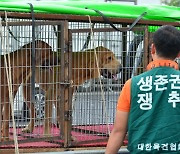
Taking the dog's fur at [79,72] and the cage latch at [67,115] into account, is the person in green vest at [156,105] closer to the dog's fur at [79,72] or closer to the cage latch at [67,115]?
the cage latch at [67,115]

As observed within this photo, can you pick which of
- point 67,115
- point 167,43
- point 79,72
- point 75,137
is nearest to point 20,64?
point 79,72

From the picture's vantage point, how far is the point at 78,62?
6.11 meters

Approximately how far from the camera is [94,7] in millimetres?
6074

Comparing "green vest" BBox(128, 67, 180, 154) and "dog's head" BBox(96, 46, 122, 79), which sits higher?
"green vest" BBox(128, 67, 180, 154)

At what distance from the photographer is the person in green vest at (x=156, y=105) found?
117 inches

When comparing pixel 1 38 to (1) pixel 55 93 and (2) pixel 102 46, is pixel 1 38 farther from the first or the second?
(2) pixel 102 46

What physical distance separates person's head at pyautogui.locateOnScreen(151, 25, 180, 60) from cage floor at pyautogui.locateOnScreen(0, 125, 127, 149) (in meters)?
2.94

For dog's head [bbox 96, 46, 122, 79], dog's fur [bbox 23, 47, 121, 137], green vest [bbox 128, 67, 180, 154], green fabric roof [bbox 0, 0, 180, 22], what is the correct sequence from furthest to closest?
dog's head [bbox 96, 46, 122, 79], dog's fur [bbox 23, 47, 121, 137], green fabric roof [bbox 0, 0, 180, 22], green vest [bbox 128, 67, 180, 154]

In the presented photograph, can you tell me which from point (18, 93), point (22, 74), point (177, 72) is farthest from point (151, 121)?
point (18, 93)

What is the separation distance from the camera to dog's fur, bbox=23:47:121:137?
5902 mm

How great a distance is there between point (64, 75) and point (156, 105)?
2.87 metres

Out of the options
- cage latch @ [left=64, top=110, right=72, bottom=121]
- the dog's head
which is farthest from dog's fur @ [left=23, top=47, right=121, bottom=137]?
cage latch @ [left=64, top=110, right=72, bottom=121]

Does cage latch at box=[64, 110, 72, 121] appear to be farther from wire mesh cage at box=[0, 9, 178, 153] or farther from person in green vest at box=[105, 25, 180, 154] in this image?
person in green vest at box=[105, 25, 180, 154]

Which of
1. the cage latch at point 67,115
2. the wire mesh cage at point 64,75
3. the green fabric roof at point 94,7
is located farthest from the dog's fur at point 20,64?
the cage latch at point 67,115
